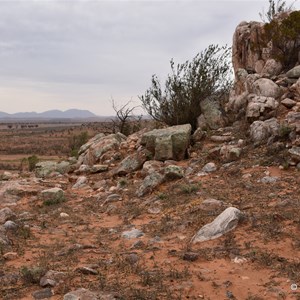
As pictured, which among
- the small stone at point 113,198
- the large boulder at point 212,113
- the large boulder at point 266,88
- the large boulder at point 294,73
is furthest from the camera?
the large boulder at point 212,113

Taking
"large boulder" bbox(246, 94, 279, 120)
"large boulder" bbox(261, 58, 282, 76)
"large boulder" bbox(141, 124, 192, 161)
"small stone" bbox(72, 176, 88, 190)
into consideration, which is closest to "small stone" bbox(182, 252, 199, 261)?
"large boulder" bbox(141, 124, 192, 161)

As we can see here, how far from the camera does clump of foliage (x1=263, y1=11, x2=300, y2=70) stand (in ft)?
39.4

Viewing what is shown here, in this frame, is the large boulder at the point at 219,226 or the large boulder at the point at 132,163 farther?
the large boulder at the point at 132,163

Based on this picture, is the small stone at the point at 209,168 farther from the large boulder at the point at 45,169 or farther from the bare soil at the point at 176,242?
the large boulder at the point at 45,169

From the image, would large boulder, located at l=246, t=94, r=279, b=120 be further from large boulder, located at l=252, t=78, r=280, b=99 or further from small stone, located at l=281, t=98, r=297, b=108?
large boulder, located at l=252, t=78, r=280, b=99

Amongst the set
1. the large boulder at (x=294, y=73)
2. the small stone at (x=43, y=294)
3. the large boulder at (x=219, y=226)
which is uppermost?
the large boulder at (x=294, y=73)

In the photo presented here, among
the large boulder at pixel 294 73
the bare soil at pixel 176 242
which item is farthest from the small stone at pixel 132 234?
the large boulder at pixel 294 73

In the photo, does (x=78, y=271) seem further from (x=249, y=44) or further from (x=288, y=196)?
(x=249, y=44)

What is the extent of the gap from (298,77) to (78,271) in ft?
29.3

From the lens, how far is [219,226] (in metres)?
5.53

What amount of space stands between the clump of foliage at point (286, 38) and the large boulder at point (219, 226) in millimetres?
8179

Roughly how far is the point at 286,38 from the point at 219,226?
350 inches

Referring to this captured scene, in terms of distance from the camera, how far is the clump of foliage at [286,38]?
12012 mm

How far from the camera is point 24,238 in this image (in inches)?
240
